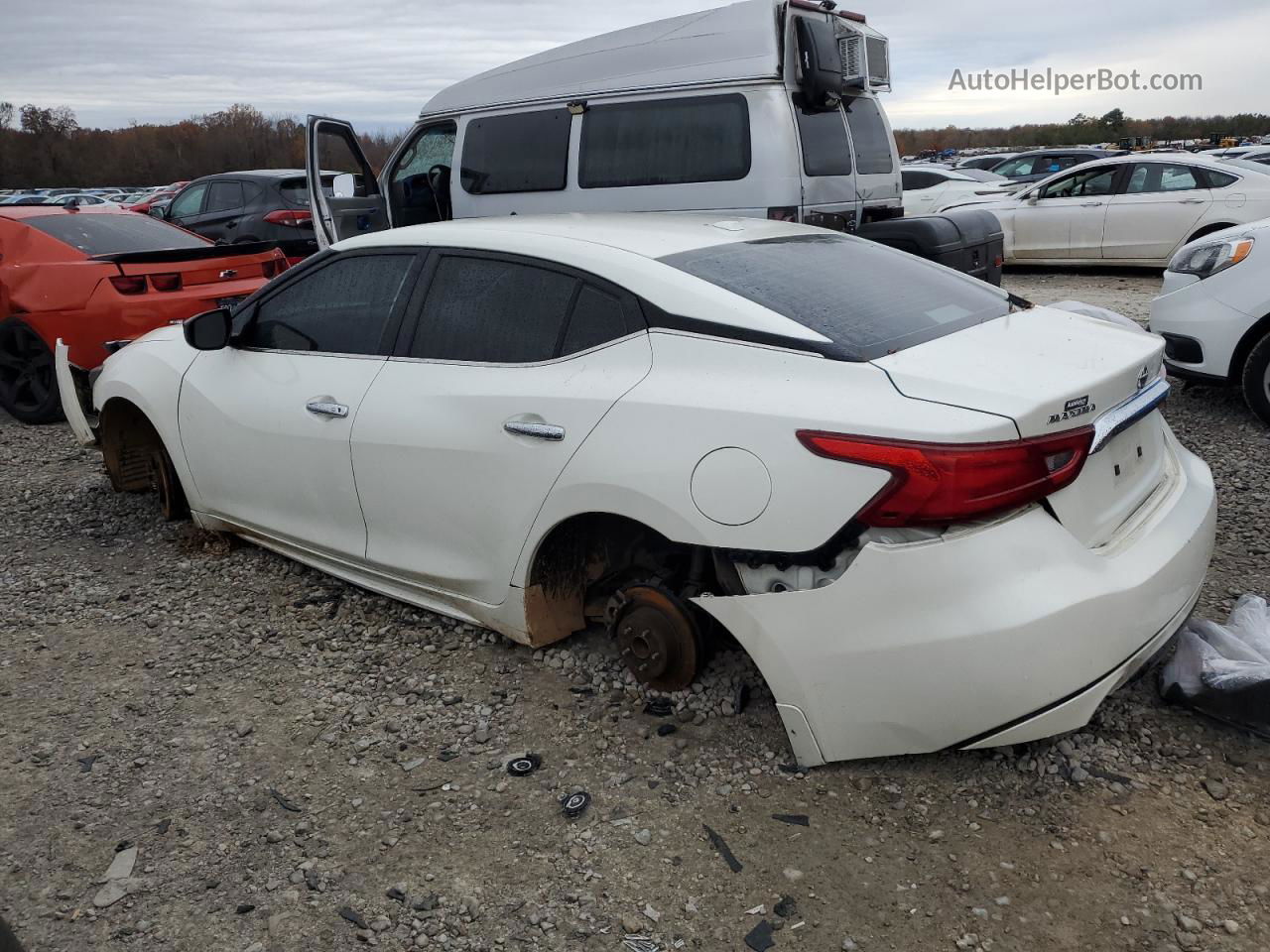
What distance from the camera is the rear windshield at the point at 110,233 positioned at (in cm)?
721

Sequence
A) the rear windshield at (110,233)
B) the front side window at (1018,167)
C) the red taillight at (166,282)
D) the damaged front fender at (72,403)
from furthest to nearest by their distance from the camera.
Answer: the front side window at (1018,167)
the rear windshield at (110,233)
the red taillight at (166,282)
the damaged front fender at (72,403)

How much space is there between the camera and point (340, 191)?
834 cm

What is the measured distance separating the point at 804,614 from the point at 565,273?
1300 millimetres

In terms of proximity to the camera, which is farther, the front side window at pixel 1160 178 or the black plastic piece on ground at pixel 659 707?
the front side window at pixel 1160 178

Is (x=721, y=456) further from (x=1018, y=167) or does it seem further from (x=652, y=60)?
(x=1018, y=167)

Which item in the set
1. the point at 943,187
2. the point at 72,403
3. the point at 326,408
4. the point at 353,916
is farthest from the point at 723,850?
the point at 943,187

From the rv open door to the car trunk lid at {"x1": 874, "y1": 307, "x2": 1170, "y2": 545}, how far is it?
6.25 m

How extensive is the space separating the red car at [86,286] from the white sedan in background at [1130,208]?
8.95m

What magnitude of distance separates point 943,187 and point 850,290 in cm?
1365

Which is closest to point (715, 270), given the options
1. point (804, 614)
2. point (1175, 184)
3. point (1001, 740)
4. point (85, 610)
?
point (804, 614)

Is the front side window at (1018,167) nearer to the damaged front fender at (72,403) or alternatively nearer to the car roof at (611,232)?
the car roof at (611,232)

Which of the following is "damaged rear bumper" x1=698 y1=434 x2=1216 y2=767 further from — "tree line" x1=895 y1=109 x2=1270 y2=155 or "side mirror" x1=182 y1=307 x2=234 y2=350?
"tree line" x1=895 y1=109 x2=1270 y2=155

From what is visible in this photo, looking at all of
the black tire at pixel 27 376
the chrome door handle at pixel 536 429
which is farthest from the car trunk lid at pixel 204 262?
the chrome door handle at pixel 536 429

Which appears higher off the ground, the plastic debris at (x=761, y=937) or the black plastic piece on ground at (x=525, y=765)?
the black plastic piece on ground at (x=525, y=765)
